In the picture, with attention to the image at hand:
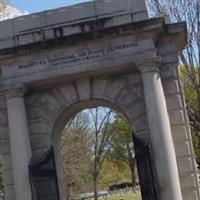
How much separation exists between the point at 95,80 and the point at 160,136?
2408 mm

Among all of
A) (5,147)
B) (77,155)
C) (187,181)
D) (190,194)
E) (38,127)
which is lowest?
(190,194)

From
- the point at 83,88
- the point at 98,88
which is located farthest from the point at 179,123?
the point at 83,88

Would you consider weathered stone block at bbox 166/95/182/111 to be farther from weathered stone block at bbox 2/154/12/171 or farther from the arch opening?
weathered stone block at bbox 2/154/12/171

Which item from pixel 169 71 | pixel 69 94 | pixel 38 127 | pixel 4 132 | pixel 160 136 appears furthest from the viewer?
pixel 4 132

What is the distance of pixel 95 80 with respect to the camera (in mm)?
14320

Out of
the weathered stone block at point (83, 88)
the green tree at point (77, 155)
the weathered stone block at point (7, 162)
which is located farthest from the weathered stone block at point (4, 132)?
the green tree at point (77, 155)

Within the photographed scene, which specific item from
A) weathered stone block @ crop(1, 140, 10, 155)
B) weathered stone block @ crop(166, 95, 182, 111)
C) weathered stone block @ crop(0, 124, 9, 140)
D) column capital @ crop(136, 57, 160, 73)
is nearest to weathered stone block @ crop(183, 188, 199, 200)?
weathered stone block @ crop(166, 95, 182, 111)

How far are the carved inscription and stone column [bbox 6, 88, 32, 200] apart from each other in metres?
0.81

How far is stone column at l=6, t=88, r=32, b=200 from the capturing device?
44.4ft

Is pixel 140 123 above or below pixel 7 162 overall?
above

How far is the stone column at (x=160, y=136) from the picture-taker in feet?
42.6

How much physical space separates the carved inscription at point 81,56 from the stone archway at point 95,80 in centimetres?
2

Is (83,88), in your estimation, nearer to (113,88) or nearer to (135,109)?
(113,88)

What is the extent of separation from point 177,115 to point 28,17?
4700mm
